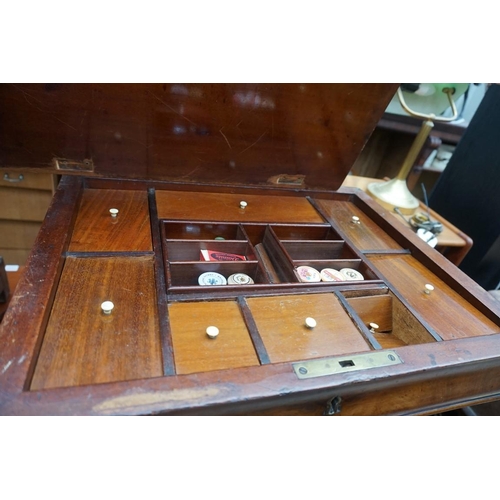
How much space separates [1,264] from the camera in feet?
4.67

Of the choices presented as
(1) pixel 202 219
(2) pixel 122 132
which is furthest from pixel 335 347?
(2) pixel 122 132

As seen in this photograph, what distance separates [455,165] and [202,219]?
2064mm

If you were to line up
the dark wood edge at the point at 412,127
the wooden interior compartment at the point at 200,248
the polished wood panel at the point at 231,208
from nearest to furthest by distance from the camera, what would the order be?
1. the wooden interior compartment at the point at 200,248
2. the polished wood panel at the point at 231,208
3. the dark wood edge at the point at 412,127

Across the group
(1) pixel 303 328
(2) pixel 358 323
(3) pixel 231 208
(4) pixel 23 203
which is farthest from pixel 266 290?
(4) pixel 23 203

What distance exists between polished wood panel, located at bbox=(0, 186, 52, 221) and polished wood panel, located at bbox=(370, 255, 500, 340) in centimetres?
152

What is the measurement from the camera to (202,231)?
136 cm

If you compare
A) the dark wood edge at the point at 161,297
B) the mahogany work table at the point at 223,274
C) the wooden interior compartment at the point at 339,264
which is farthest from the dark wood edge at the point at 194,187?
the wooden interior compartment at the point at 339,264

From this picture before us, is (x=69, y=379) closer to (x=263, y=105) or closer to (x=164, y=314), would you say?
(x=164, y=314)

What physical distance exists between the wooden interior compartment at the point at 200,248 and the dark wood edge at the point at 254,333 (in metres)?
0.29

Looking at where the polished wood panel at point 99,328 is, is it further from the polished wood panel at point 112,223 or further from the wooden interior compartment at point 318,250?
the wooden interior compartment at point 318,250

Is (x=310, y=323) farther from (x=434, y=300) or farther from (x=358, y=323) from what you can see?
(x=434, y=300)

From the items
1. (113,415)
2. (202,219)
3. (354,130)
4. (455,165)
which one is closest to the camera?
(113,415)

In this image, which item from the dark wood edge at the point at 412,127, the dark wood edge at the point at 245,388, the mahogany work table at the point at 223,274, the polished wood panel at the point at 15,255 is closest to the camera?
the dark wood edge at the point at 245,388

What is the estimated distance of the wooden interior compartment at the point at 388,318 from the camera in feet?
3.58
